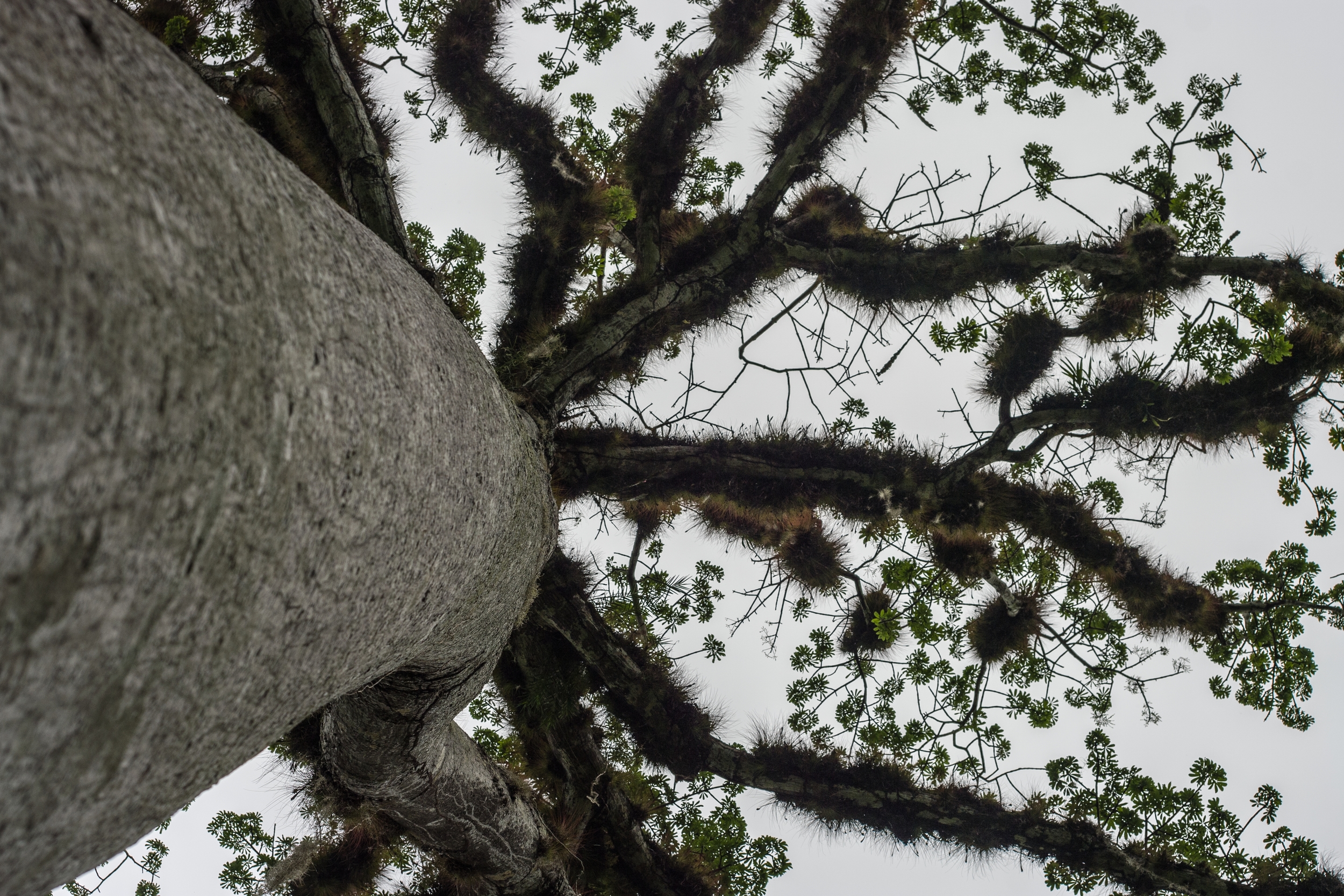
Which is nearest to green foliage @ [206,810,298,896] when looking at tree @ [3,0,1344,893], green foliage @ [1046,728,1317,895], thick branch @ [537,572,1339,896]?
tree @ [3,0,1344,893]

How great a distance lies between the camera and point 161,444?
0.91 meters

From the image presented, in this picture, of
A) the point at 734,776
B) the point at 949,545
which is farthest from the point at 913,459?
Result: the point at 734,776

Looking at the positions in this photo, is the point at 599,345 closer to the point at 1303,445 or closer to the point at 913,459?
the point at 913,459

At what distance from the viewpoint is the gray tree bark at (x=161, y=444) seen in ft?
2.55

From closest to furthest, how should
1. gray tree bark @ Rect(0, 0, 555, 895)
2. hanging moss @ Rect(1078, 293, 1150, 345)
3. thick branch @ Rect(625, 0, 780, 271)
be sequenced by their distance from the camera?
gray tree bark @ Rect(0, 0, 555, 895)
hanging moss @ Rect(1078, 293, 1150, 345)
thick branch @ Rect(625, 0, 780, 271)

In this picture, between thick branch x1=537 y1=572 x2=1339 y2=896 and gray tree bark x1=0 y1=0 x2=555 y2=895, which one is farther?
thick branch x1=537 y1=572 x2=1339 y2=896

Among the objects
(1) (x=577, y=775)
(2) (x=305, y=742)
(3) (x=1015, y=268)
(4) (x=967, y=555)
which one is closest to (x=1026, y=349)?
(3) (x=1015, y=268)

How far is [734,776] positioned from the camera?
212 inches

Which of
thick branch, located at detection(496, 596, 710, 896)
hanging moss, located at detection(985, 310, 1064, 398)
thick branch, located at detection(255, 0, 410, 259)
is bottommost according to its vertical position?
thick branch, located at detection(496, 596, 710, 896)

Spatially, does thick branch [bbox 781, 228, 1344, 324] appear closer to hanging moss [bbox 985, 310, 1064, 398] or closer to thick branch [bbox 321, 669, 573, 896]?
hanging moss [bbox 985, 310, 1064, 398]

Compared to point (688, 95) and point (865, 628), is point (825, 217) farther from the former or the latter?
point (865, 628)

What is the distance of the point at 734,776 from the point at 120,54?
5461 millimetres

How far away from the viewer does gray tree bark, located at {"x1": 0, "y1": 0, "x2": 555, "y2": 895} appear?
0.78 meters

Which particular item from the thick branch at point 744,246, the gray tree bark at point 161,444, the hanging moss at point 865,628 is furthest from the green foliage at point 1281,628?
the gray tree bark at point 161,444
